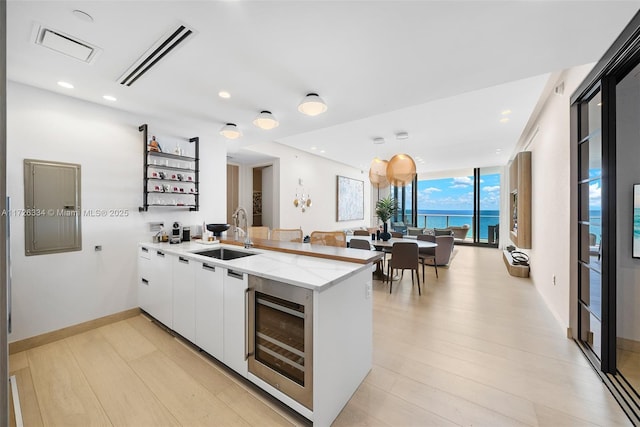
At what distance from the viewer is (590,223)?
2271 millimetres

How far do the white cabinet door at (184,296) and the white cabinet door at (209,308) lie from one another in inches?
2.9

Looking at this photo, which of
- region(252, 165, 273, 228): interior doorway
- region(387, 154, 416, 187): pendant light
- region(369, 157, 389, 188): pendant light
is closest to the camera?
region(387, 154, 416, 187): pendant light

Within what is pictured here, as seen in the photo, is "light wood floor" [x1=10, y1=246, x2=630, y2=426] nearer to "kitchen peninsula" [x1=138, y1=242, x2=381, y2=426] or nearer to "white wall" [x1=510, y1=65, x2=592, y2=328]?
"kitchen peninsula" [x1=138, y1=242, x2=381, y2=426]

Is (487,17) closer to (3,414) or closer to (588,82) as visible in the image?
(588,82)

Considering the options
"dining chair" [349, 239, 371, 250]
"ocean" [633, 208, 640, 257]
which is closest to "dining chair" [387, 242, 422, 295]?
"dining chair" [349, 239, 371, 250]

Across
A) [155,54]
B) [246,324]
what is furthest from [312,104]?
[246,324]

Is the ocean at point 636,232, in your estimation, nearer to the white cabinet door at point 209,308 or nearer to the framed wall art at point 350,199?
the white cabinet door at point 209,308

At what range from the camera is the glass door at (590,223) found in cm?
209

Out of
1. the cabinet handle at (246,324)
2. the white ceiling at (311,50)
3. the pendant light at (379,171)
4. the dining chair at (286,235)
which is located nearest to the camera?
the white ceiling at (311,50)

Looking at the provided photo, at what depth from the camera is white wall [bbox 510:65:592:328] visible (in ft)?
8.54

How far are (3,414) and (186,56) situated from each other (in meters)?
2.22

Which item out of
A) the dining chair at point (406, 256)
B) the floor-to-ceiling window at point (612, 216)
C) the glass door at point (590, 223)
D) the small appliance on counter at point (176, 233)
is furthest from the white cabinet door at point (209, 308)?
the glass door at point (590, 223)

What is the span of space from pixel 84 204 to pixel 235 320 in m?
2.39

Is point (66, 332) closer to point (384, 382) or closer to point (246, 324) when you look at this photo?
point (246, 324)
